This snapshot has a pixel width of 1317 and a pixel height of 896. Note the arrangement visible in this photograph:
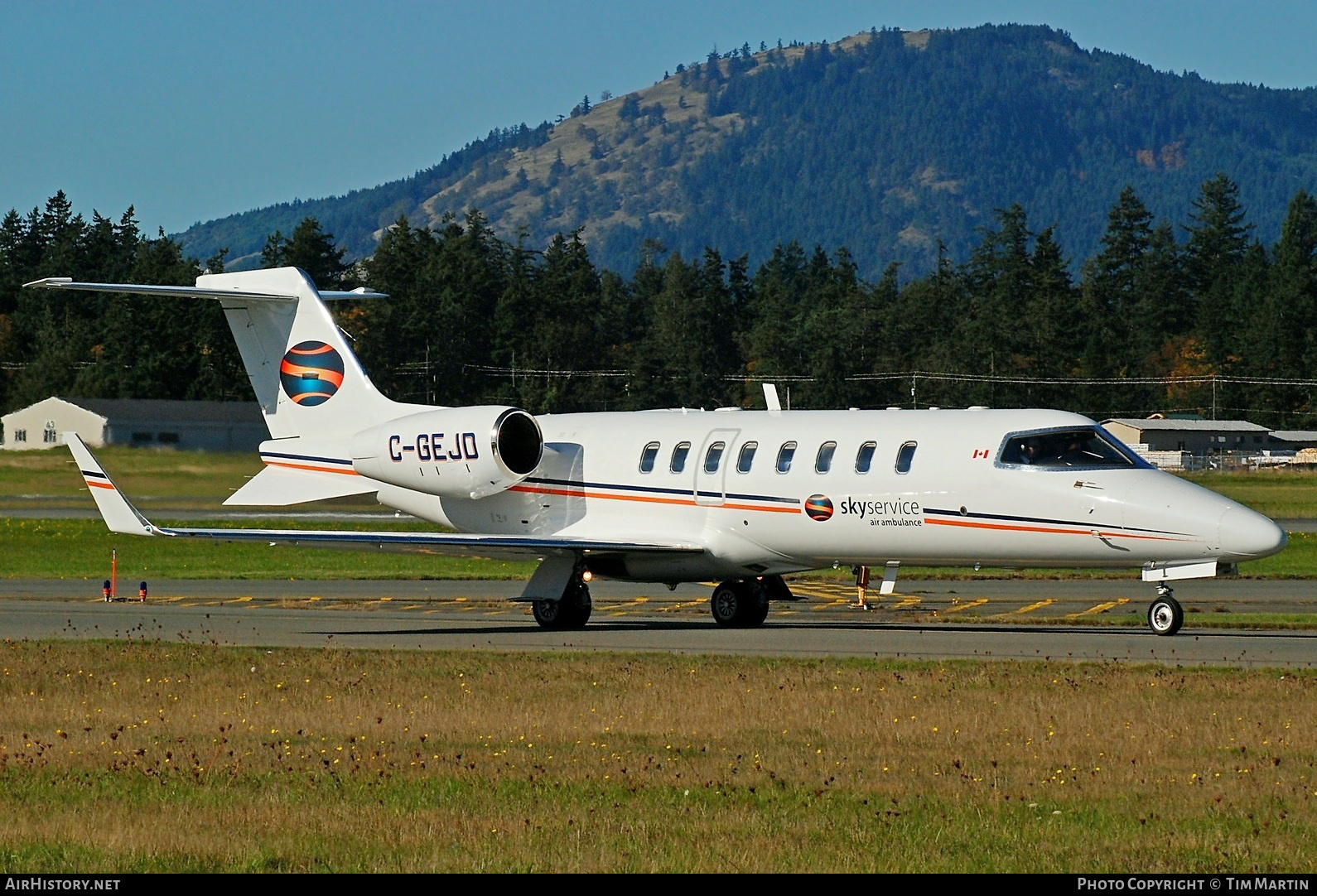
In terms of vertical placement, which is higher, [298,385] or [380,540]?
[298,385]

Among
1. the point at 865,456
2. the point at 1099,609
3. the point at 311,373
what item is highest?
the point at 311,373

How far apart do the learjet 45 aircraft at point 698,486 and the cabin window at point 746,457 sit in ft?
0.10

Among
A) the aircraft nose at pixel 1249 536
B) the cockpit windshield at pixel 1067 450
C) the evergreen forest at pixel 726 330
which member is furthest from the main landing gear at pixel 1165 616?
the evergreen forest at pixel 726 330

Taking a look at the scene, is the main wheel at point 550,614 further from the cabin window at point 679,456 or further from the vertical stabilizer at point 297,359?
the vertical stabilizer at point 297,359

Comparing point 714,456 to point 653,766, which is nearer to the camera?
point 653,766

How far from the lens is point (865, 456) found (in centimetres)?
2486

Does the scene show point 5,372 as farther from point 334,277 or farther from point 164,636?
point 164,636

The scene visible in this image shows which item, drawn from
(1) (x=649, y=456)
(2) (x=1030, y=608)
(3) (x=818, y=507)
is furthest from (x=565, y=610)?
(2) (x=1030, y=608)

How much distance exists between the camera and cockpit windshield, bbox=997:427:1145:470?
76.8 ft

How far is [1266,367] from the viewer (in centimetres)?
13088

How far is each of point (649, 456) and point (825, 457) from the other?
308cm

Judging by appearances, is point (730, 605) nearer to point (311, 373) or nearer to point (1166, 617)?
point (1166, 617)

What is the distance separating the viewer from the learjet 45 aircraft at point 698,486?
23156 millimetres

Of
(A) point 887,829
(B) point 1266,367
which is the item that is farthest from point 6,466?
(B) point 1266,367
